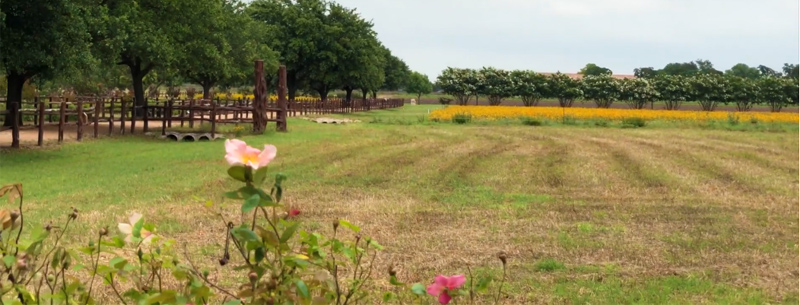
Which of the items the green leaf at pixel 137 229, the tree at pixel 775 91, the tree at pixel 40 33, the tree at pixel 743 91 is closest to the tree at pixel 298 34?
the tree at pixel 40 33

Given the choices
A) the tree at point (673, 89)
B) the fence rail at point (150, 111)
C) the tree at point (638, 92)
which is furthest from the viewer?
the tree at point (638, 92)

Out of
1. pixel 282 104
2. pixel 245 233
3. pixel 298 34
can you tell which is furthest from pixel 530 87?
pixel 245 233

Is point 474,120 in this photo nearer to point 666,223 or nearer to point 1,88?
point 1,88

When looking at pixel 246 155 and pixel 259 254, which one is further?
pixel 259 254

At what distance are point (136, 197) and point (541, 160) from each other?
7831mm

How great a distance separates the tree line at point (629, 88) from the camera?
2537 inches

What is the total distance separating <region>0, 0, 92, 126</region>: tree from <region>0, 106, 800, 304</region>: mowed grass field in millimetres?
1667

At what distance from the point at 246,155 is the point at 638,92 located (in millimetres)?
69594

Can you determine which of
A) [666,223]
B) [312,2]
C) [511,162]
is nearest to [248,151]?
[666,223]

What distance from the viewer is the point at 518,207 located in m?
8.49

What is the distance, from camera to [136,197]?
877cm

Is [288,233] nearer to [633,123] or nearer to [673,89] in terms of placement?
[633,123]

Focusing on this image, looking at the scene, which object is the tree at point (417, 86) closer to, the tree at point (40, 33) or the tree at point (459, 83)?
the tree at point (459, 83)

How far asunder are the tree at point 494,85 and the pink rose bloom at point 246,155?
7444cm
